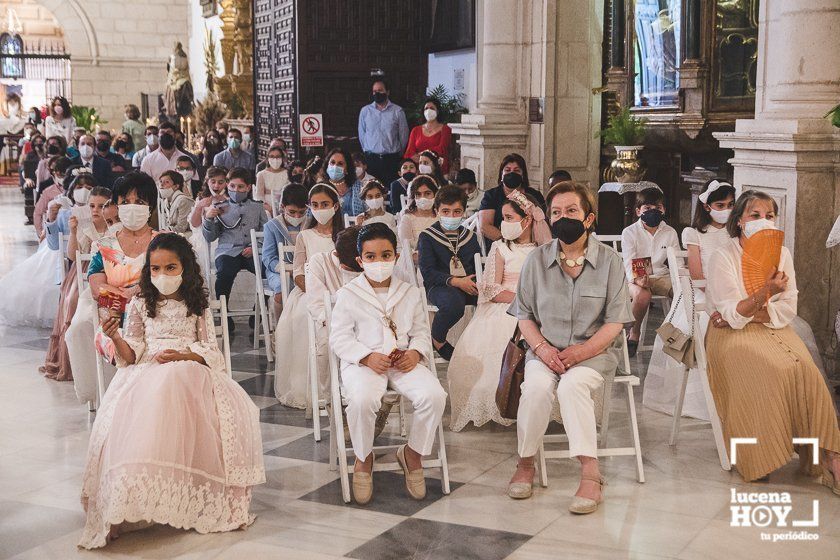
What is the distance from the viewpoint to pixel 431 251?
6.61 meters

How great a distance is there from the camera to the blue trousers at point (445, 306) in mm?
6555

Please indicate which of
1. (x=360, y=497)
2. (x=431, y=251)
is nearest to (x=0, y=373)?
(x=431, y=251)

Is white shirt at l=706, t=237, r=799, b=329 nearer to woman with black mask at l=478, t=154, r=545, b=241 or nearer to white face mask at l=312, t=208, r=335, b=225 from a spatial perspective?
white face mask at l=312, t=208, r=335, b=225

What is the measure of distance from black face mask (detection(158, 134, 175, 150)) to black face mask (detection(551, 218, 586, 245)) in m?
8.25

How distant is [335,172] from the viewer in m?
9.28

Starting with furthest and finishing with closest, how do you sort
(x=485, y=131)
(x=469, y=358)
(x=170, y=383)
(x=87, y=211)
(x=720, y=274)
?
(x=485, y=131) < (x=87, y=211) < (x=469, y=358) < (x=720, y=274) < (x=170, y=383)

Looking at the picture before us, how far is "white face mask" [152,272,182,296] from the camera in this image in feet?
15.4

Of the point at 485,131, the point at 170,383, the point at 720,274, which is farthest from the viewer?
the point at 485,131

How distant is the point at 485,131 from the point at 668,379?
4927 millimetres

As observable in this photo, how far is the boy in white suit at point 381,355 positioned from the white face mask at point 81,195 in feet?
11.2

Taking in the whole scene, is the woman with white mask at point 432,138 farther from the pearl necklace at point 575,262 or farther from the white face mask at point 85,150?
the pearl necklace at point 575,262

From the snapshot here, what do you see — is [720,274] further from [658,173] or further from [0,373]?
[658,173]

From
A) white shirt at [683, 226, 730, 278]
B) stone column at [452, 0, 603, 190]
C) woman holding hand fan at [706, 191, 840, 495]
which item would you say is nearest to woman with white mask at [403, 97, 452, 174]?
stone column at [452, 0, 603, 190]

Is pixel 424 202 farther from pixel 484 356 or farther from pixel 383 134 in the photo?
pixel 383 134
